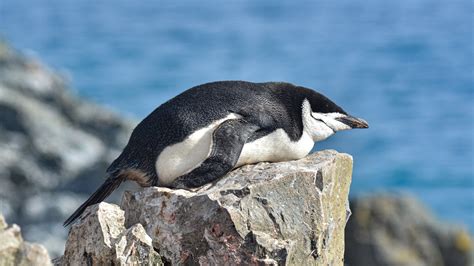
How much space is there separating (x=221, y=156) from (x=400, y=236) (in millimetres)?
5879

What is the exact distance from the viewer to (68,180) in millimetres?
14703

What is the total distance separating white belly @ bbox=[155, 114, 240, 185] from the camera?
7.14 m

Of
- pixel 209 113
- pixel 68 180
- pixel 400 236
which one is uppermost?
pixel 68 180

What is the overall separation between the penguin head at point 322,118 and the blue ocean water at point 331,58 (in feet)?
39.7

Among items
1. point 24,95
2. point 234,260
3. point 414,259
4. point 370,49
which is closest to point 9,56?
point 24,95

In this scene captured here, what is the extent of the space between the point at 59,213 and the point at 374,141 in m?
11.7

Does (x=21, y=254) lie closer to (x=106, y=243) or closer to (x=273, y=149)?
(x=106, y=243)

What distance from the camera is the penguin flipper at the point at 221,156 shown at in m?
6.98

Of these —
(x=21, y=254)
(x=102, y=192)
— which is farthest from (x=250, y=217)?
(x=21, y=254)

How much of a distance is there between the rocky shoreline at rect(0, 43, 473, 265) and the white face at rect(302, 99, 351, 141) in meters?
4.27

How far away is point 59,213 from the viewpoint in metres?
14.3

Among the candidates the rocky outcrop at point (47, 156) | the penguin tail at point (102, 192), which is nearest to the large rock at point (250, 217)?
the penguin tail at point (102, 192)

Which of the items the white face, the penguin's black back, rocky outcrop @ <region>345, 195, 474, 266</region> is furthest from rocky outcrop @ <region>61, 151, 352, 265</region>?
rocky outcrop @ <region>345, 195, 474, 266</region>

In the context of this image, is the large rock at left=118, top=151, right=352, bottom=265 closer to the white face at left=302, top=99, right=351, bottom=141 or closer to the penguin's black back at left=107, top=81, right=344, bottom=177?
the penguin's black back at left=107, top=81, right=344, bottom=177
